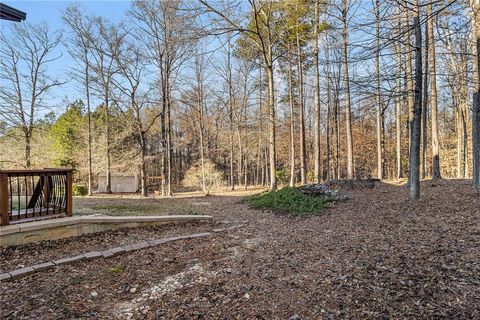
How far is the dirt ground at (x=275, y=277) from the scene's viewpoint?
2.49 meters

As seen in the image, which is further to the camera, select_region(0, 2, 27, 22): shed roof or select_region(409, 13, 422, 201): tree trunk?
select_region(409, 13, 422, 201): tree trunk

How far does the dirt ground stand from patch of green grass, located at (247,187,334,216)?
1958 millimetres

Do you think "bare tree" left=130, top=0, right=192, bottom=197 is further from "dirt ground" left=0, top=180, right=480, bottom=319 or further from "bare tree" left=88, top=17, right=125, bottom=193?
"dirt ground" left=0, top=180, right=480, bottom=319

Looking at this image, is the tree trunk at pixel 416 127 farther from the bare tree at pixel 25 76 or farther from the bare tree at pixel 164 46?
the bare tree at pixel 25 76

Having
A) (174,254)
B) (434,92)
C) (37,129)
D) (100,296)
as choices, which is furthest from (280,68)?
(100,296)

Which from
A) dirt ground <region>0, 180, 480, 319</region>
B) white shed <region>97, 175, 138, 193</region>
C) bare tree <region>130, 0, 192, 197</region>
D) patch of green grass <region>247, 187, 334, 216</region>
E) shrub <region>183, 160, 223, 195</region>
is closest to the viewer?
dirt ground <region>0, 180, 480, 319</region>

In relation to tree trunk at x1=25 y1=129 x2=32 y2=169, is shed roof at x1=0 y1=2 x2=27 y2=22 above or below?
above

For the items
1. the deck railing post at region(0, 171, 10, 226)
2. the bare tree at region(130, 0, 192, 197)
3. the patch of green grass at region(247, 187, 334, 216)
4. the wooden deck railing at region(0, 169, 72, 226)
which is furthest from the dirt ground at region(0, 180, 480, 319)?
the bare tree at region(130, 0, 192, 197)

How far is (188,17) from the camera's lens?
9.27 m

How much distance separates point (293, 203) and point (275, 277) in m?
4.76

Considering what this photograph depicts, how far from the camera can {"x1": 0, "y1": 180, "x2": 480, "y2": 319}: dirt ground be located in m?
2.49

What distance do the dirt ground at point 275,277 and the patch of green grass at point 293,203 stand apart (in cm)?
196

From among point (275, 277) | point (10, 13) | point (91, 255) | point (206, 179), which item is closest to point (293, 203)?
point (275, 277)

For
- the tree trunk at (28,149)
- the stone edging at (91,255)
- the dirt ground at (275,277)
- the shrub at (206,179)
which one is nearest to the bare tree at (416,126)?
the dirt ground at (275,277)
